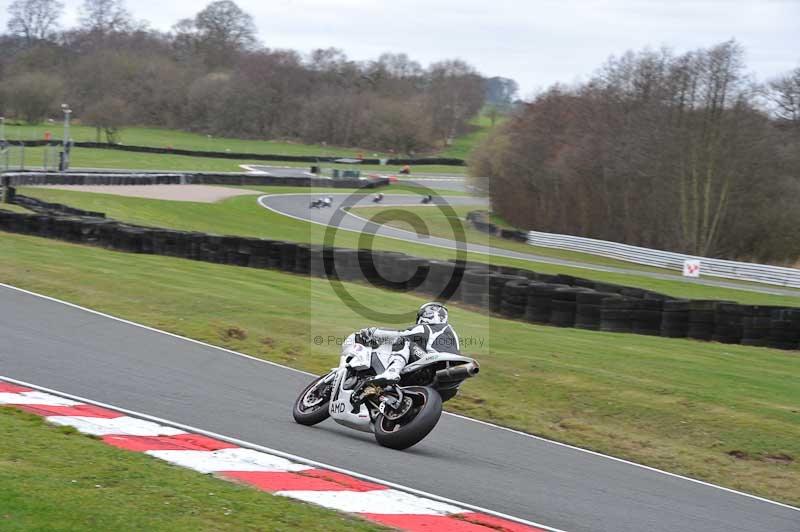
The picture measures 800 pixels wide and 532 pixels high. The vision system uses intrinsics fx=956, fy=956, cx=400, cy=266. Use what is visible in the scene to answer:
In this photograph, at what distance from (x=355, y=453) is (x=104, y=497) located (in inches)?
113

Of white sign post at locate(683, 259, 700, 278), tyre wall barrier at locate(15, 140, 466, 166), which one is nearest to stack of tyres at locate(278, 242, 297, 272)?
white sign post at locate(683, 259, 700, 278)

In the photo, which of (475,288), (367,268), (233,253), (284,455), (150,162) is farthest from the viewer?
(150,162)

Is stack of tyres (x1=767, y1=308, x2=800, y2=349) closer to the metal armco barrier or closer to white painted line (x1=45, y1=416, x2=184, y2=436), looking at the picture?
white painted line (x1=45, y1=416, x2=184, y2=436)

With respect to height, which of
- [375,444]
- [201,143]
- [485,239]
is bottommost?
[485,239]

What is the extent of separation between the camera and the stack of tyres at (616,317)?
54.4 feet

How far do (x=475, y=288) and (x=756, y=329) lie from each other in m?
5.11

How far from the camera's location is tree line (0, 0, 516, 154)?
104 meters

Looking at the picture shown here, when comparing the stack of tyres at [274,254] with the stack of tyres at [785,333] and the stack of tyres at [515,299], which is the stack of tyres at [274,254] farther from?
the stack of tyres at [785,333]

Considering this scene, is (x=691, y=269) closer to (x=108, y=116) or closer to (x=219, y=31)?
(x=108, y=116)

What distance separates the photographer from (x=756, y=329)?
1688 cm

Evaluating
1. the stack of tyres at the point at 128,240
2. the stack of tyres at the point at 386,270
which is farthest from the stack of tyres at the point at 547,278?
the stack of tyres at the point at 128,240

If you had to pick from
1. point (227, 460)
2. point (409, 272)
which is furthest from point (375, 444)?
point (409, 272)

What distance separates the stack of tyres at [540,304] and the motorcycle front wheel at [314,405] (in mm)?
8329

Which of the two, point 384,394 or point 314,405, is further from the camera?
point 314,405
